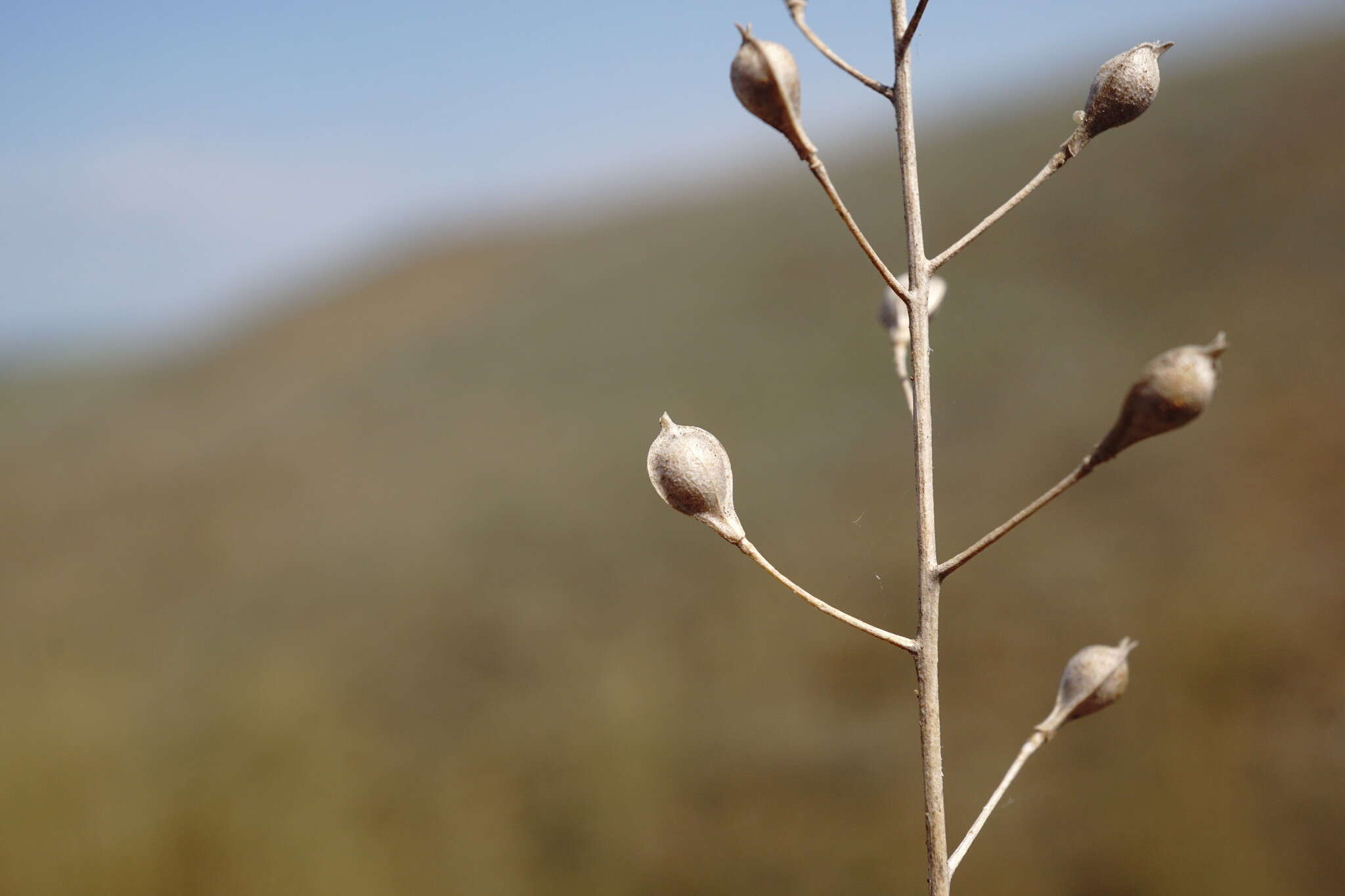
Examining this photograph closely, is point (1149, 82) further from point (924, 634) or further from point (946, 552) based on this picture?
point (946, 552)

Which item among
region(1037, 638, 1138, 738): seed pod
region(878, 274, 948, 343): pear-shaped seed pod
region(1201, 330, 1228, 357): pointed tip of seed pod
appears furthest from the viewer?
region(878, 274, 948, 343): pear-shaped seed pod

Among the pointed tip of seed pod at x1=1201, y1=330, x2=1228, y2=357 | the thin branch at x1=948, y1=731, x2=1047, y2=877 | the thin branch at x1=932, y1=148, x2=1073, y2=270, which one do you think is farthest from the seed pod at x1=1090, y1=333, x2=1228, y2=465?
the thin branch at x1=948, y1=731, x2=1047, y2=877

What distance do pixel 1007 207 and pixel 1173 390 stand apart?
32cm

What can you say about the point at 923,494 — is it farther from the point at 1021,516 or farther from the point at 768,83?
the point at 768,83

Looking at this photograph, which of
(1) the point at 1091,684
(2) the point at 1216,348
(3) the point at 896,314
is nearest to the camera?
(2) the point at 1216,348

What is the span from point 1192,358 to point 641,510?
6119 mm

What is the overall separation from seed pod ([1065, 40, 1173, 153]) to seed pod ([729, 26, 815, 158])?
370mm

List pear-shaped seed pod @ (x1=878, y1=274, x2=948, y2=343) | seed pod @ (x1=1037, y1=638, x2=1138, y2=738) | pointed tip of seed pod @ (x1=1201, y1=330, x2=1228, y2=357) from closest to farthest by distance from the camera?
pointed tip of seed pod @ (x1=1201, y1=330, x2=1228, y2=357)
seed pod @ (x1=1037, y1=638, x2=1138, y2=738)
pear-shaped seed pod @ (x1=878, y1=274, x2=948, y2=343)

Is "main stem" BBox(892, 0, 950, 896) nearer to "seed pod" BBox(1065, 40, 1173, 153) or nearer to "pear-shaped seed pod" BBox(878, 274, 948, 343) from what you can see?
"seed pod" BBox(1065, 40, 1173, 153)

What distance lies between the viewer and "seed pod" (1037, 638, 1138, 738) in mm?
1162

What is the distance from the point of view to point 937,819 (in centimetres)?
103

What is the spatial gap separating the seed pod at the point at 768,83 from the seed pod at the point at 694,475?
0.35m

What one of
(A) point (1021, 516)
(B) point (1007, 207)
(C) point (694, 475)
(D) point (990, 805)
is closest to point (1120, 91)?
(B) point (1007, 207)

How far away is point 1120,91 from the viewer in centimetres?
112
